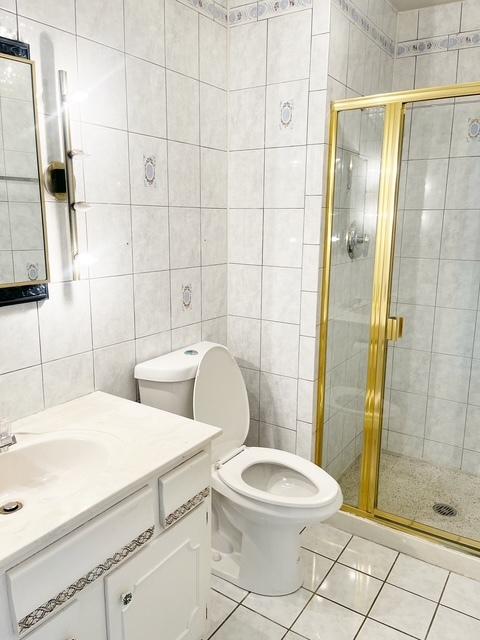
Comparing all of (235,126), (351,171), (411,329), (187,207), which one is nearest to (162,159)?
(187,207)

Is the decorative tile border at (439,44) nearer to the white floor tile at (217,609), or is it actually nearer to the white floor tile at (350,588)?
the white floor tile at (350,588)

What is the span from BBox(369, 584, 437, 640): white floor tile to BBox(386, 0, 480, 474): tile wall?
66cm

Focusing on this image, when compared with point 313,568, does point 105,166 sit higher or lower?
higher

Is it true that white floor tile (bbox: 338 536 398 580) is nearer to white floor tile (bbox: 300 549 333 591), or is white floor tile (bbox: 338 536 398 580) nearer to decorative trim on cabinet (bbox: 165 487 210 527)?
white floor tile (bbox: 300 549 333 591)

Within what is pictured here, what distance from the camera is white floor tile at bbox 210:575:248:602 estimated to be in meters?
1.90

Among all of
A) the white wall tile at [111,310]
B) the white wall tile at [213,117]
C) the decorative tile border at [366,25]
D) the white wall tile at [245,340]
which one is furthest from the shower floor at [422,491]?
the decorative tile border at [366,25]

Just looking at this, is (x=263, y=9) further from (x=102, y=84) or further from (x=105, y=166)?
(x=105, y=166)

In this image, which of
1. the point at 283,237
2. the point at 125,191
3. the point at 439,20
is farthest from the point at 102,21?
the point at 439,20

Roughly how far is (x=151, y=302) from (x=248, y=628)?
1.22 meters

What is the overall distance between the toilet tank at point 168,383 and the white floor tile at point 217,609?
2.24 feet

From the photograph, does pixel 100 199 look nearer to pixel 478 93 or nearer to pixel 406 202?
pixel 406 202

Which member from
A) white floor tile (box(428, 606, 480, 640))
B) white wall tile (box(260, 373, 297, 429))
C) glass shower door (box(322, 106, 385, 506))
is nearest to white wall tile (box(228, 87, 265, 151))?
glass shower door (box(322, 106, 385, 506))

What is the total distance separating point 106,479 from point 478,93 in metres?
1.77

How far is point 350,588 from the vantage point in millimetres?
1944
